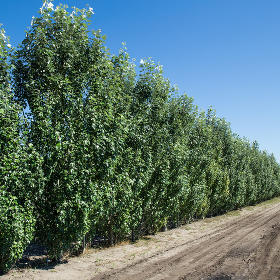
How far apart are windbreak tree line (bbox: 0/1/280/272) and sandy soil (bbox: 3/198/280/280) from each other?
73cm

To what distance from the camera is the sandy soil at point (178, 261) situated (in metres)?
7.83

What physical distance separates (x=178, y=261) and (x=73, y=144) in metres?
5.40

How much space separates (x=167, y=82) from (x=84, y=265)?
9869 mm

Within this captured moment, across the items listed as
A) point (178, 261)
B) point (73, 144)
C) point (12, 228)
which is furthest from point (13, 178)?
point (178, 261)

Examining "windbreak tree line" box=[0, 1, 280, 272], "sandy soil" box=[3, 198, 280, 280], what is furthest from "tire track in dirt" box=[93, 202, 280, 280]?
"windbreak tree line" box=[0, 1, 280, 272]

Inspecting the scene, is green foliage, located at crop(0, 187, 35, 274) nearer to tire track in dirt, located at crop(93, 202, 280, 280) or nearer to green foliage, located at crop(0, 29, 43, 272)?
green foliage, located at crop(0, 29, 43, 272)

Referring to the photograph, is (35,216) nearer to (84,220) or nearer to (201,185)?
(84,220)

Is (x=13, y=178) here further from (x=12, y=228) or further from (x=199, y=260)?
(x=199, y=260)

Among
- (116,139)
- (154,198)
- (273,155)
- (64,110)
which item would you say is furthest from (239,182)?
(273,155)

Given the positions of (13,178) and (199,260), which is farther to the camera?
(199,260)

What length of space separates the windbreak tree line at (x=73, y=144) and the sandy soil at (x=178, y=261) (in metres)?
0.73

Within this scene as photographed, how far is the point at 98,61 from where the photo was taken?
9727mm

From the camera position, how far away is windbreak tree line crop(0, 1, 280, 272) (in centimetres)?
736

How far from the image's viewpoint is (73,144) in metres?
8.45
